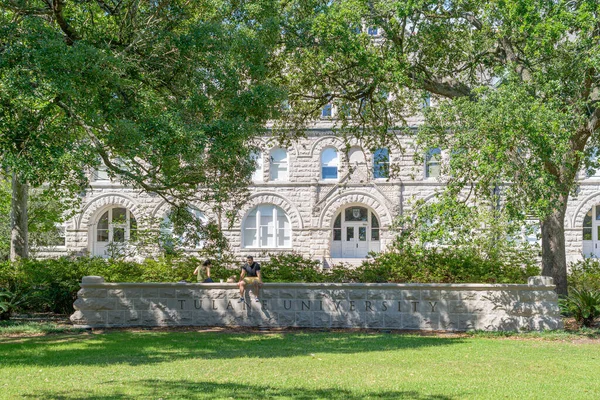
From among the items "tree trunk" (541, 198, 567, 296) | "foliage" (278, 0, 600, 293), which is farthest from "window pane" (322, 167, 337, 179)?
"tree trunk" (541, 198, 567, 296)

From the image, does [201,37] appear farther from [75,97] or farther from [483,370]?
[483,370]

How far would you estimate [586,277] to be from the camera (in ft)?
59.8

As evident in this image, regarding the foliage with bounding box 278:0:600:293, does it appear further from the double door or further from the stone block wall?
the double door

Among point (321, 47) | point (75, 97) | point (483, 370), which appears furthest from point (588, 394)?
point (321, 47)

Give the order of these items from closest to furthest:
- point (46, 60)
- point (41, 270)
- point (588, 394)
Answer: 1. point (588, 394)
2. point (46, 60)
3. point (41, 270)

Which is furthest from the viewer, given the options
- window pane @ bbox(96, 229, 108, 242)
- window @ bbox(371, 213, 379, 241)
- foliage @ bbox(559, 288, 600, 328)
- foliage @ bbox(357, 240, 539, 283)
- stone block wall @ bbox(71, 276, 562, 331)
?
window pane @ bbox(96, 229, 108, 242)

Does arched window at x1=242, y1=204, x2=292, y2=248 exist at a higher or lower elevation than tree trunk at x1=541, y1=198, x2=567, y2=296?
higher

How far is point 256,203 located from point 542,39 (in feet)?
73.9

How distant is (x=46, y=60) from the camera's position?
10852mm

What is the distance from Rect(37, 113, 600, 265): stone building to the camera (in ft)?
111

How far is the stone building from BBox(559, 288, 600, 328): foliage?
18.0 metres

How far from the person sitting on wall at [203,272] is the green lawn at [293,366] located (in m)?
2.84

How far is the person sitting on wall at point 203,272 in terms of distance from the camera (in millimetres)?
16555

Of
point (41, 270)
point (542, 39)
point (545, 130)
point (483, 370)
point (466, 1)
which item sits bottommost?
point (483, 370)
